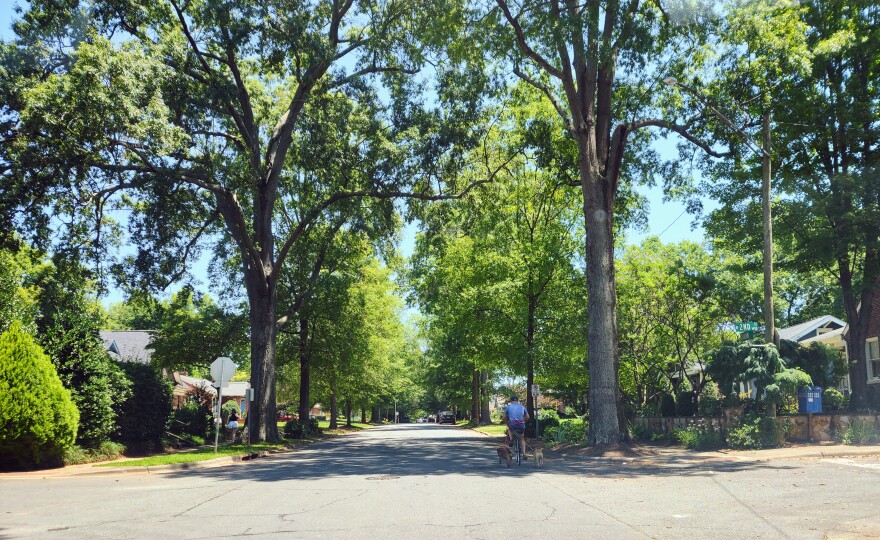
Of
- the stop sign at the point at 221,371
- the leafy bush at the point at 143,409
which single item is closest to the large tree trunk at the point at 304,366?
the leafy bush at the point at 143,409

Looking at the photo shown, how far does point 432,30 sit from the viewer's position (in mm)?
20734

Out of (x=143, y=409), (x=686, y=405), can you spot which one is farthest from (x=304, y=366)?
(x=686, y=405)

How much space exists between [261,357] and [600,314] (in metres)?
13.9

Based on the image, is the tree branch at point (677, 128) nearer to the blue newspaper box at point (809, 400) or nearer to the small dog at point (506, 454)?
the blue newspaper box at point (809, 400)

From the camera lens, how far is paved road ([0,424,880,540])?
8023mm

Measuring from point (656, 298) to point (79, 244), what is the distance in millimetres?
23508

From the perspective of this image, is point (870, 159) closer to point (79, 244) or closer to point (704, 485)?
point (704, 485)

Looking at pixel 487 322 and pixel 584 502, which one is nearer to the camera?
pixel 584 502

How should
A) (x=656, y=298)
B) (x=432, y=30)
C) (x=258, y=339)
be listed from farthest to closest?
1. (x=656, y=298)
2. (x=258, y=339)
3. (x=432, y=30)

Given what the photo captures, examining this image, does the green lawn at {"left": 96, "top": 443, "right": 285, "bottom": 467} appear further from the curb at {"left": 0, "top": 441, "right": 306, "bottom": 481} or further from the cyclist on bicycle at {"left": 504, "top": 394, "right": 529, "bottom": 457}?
the cyclist on bicycle at {"left": 504, "top": 394, "right": 529, "bottom": 457}

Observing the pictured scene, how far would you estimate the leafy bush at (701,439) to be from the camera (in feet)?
68.6

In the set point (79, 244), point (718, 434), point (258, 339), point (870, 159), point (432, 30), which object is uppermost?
point (432, 30)

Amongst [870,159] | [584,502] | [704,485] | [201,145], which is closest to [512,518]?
[584,502]

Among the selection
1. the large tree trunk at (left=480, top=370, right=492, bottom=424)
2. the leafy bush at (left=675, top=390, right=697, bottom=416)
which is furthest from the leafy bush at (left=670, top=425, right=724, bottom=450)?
the large tree trunk at (left=480, top=370, right=492, bottom=424)
